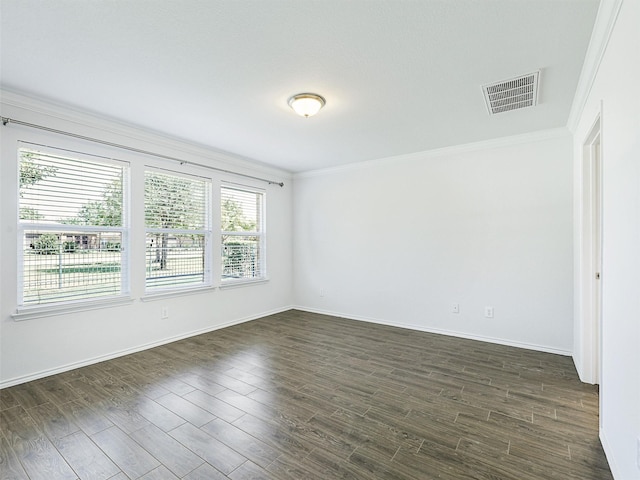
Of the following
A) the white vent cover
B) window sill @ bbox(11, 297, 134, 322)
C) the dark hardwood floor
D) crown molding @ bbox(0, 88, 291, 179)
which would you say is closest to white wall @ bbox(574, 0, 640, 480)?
the dark hardwood floor

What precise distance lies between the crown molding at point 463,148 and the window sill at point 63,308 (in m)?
3.54

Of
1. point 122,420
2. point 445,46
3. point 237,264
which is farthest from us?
point 237,264

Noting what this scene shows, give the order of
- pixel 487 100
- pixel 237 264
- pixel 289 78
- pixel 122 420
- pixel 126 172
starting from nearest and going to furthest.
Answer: pixel 122 420, pixel 289 78, pixel 487 100, pixel 126 172, pixel 237 264

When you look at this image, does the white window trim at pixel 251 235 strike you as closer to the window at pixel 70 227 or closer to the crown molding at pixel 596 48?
the window at pixel 70 227

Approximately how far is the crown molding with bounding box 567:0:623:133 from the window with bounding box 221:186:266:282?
4137 millimetres

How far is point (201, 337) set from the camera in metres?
4.15

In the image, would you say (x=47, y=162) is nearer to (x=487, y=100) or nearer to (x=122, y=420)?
(x=122, y=420)

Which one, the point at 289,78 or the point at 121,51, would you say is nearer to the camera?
the point at 121,51

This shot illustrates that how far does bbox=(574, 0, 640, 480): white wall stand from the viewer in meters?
1.35

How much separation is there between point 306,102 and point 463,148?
2391 millimetres

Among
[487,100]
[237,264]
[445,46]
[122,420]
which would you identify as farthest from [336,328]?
[445,46]

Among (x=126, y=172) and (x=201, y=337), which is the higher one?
(x=126, y=172)

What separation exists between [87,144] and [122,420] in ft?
8.73

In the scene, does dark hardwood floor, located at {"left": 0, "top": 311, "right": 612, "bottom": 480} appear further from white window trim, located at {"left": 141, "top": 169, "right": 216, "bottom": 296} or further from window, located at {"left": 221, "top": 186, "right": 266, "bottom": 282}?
window, located at {"left": 221, "top": 186, "right": 266, "bottom": 282}
